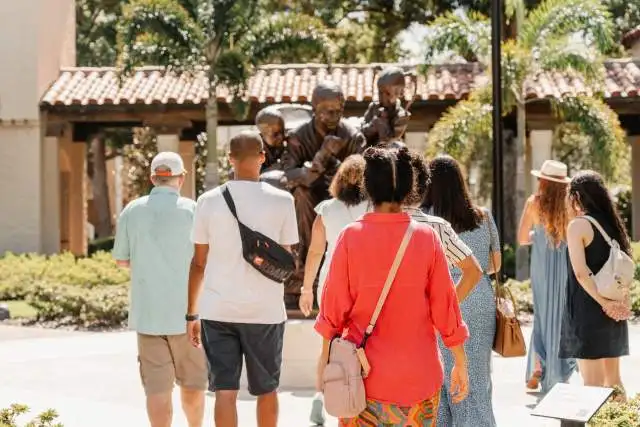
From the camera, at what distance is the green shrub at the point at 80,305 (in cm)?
1333

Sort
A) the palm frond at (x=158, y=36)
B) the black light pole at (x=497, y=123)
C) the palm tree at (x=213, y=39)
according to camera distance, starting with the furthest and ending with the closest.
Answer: the palm tree at (x=213, y=39), the palm frond at (x=158, y=36), the black light pole at (x=497, y=123)

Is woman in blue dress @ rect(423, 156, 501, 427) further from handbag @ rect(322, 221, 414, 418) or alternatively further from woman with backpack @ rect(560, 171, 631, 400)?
handbag @ rect(322, 221, 414, 418)

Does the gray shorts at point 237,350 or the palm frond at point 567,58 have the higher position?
the palm frond at point 567,58

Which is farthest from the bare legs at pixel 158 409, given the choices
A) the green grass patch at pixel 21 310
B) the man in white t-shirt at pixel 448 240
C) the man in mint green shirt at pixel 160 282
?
the green grass patch at pixel 21 310

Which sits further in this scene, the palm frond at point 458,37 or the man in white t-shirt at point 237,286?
the palm frond at point 458,37

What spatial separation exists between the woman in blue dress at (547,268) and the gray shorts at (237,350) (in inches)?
102

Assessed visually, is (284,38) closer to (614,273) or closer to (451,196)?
(614,273)

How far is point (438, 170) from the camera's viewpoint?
483cm

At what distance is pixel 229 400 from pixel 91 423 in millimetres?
2130

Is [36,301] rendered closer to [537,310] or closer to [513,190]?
[537,310]

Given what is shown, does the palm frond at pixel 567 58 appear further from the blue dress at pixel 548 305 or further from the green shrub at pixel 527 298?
the blue dress at pixel 548 305

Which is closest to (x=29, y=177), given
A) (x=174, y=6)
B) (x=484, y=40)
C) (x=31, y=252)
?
(x=31, y=252)

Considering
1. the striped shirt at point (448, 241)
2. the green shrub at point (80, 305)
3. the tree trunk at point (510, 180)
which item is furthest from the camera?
the tree trunk at point (510, 180)

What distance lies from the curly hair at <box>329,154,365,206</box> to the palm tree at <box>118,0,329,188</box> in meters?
14.2
